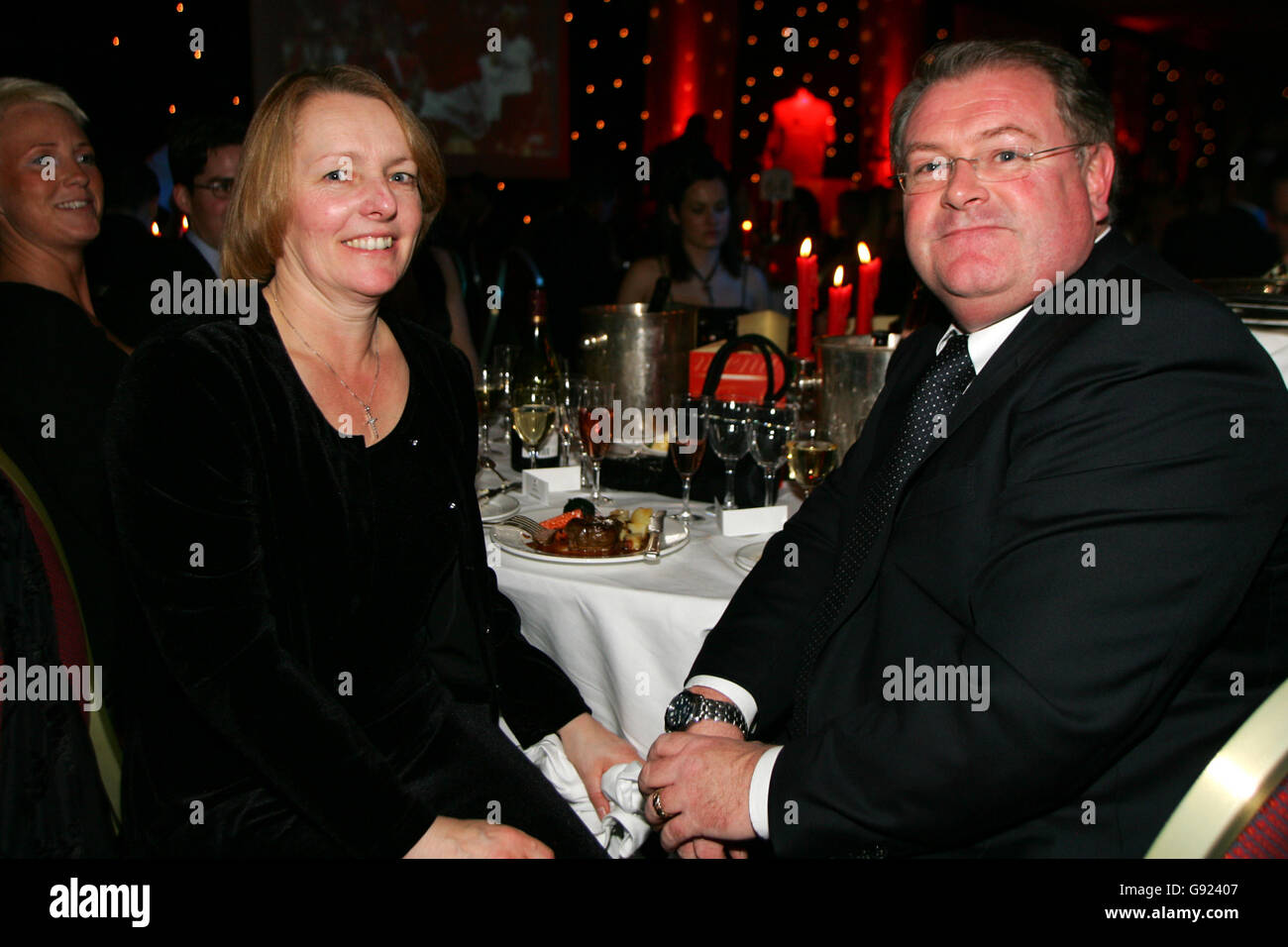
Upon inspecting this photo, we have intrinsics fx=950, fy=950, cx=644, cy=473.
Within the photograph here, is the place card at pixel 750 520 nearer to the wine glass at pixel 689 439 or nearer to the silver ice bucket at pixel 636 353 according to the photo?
the wine glass at pixel 689 439

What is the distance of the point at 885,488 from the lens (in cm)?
149

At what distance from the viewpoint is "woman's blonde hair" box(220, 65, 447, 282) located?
59.0 inches

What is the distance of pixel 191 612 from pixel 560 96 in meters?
8.49

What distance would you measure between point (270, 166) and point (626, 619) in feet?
3.11

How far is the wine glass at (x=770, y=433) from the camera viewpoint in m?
1.95

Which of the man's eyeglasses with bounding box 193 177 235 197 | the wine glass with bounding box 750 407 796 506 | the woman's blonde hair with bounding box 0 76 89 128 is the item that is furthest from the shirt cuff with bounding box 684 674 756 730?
the man's eyeglasses with bounding box 193 177 235 197

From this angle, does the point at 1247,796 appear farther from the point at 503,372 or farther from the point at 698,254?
the point at 698,254

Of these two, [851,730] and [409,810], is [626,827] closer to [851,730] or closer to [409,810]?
[409,810]

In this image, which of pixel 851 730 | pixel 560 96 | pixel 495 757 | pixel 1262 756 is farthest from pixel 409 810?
pixel 560 96

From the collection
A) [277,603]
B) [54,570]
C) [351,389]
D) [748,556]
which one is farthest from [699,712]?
[54,570]

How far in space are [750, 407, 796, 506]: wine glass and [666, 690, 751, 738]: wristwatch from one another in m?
0.61

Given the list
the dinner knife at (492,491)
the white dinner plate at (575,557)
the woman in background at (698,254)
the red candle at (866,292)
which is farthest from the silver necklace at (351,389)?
the woman in background at (698,254)

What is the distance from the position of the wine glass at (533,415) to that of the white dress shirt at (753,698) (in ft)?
2.99

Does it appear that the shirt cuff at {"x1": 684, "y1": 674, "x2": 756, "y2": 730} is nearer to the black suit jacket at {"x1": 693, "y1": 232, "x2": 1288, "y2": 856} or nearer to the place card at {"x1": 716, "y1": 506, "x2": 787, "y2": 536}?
the black suit jacket at {"x1": 693, "y1": 232, "x2": 1288, "y2": 856}
